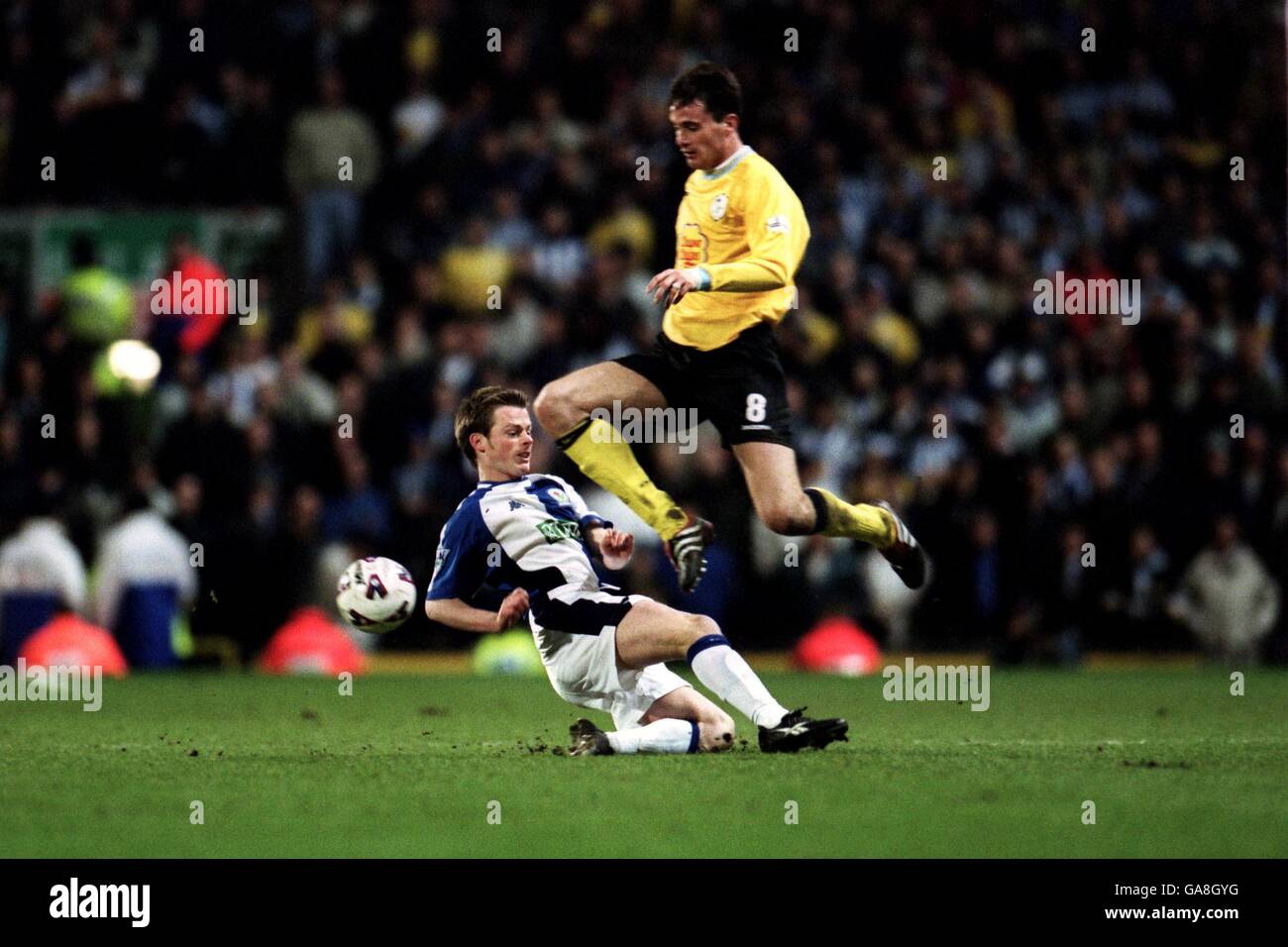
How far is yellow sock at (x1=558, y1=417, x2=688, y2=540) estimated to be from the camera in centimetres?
921

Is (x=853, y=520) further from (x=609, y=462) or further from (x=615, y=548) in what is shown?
(x=615, y=548)

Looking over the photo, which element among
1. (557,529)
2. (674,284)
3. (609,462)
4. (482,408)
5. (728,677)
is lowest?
(728,677)

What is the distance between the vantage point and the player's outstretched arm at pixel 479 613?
7801 mm

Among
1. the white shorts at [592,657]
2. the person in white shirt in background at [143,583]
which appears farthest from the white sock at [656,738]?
the person in white shirt in background at [143,583]

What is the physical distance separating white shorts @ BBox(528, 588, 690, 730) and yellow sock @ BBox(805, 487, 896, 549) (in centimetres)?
110

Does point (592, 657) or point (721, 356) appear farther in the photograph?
point (721, 356)

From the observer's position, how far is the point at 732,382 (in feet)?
29.9

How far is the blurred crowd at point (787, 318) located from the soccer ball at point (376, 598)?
6679mm

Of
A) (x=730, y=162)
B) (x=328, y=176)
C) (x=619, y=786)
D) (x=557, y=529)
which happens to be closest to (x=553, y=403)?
(x=557, y=529)

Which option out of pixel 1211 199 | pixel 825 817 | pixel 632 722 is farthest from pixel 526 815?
pixel 1211 199

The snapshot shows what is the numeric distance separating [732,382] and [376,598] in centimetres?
177

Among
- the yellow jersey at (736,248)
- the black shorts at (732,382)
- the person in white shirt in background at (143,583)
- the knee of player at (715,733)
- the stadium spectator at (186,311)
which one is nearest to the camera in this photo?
the knee of player at (715,733)

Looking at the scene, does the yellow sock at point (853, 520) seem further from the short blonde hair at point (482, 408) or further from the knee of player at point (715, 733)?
the short blonde hair at point (482, 408)

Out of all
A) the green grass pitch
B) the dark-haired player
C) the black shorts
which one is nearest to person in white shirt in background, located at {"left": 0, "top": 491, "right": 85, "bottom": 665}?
the green grass pitch
